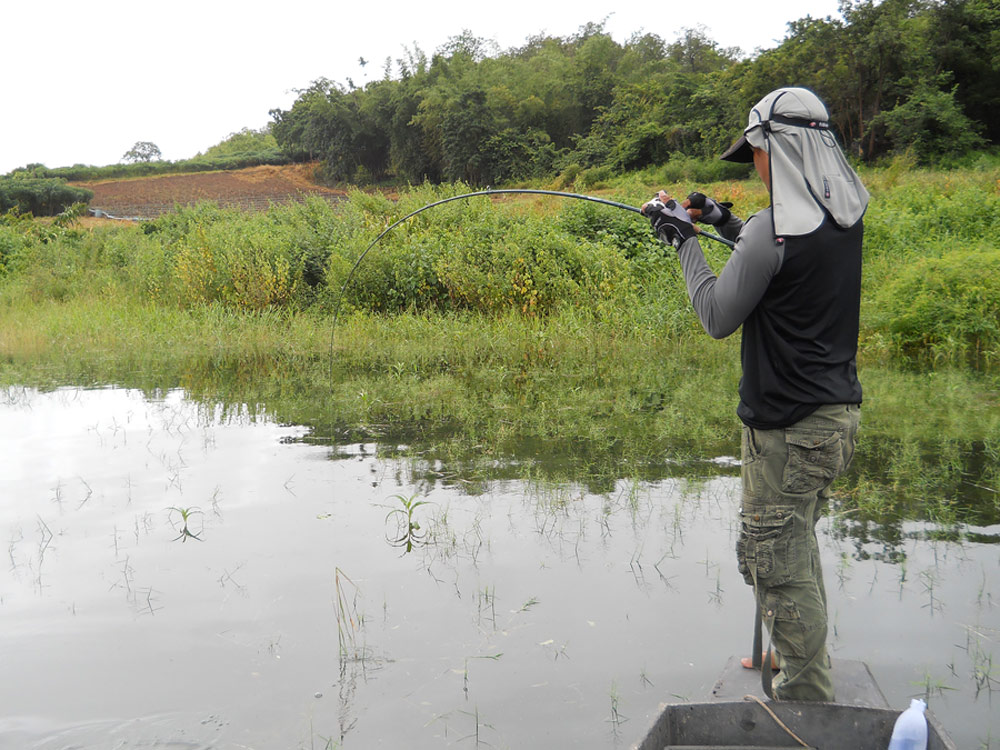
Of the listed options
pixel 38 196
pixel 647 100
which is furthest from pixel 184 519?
pixel 647 100

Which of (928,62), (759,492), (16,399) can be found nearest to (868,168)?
(928,62)

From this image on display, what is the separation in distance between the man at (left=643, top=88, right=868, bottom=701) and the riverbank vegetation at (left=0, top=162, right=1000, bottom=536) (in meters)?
2.39

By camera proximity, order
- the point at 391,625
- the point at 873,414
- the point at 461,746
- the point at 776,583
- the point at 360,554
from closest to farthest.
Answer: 1. the point at 776,583
2. the point at 461,746
3. the point at 391,625
4. the point at 360,554
5. the point at 873,414

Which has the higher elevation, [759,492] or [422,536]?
[759,492]

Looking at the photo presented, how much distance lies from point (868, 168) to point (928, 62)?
4.72 meters

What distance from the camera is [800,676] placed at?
2393 millimetres

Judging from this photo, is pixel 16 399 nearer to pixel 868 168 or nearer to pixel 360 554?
pixel 360 554

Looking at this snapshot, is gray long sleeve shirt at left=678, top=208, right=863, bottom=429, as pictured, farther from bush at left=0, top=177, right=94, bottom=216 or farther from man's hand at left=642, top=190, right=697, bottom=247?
bush at left=0, top=177, right=94, bottom=216

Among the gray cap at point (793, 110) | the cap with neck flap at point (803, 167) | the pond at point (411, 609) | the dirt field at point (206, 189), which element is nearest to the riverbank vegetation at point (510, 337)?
the pond at point (411, 609)

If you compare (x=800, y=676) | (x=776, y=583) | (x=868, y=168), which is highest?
(x=868, y=168)

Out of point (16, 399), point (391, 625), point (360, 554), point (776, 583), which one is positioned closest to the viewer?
point (776, 583)

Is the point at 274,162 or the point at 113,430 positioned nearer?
the point at 113,430

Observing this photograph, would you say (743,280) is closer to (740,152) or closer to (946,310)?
(740,152)

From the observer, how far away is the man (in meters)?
2.21
